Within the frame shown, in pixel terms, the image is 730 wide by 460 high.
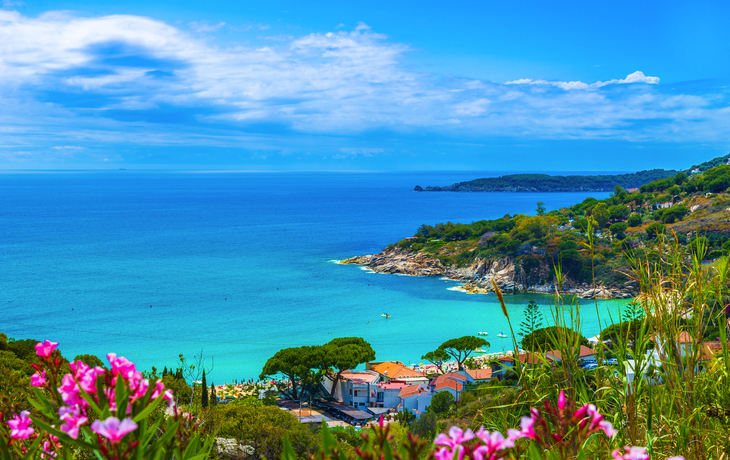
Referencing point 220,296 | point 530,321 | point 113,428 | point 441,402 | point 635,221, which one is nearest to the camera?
point 113,428

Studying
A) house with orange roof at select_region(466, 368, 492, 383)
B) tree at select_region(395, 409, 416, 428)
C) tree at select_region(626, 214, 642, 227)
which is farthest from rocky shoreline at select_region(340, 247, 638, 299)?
tree at select_region(395, 409, 416, 428)

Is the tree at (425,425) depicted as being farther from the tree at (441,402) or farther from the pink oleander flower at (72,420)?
the pink oleander flower at (72,420)

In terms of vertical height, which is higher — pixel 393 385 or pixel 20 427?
pixel 20 427

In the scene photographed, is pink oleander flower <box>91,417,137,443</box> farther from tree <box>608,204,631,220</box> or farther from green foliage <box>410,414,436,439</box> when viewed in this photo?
tree <box>608,204,631,220</box>

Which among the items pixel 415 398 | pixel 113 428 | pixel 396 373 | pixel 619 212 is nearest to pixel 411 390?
pixel 415 398

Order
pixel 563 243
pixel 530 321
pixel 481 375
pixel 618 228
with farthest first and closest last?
pixel 618 228
pixel 563 243
pixel 530 321
pixel 481 375

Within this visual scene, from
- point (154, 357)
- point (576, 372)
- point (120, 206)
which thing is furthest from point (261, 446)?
point (120, 206)

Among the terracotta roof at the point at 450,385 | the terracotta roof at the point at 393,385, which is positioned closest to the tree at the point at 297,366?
the terracotta roof at the point at 393,385

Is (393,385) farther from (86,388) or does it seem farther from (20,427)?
(86,388)
